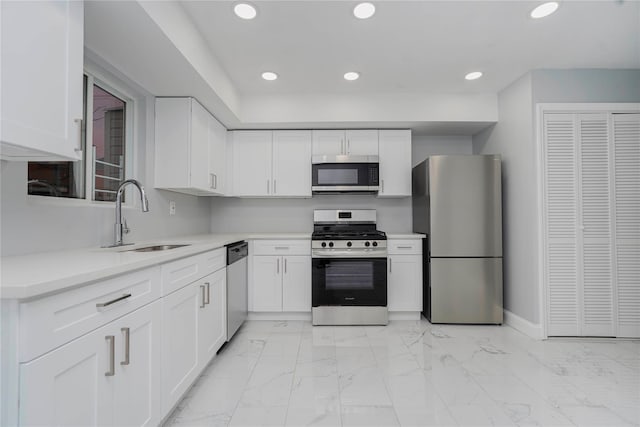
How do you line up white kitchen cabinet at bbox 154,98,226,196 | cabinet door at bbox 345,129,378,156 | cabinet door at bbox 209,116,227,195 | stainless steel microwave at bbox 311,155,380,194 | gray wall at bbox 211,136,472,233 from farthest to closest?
gray wall at bbox 211,136,472,233 → cabinet door at bbox 345,129,378,156 → stainless steel microwave at bbox 311,155,380,194 → cabinet door at bbox 209,116,227,195 → white kitchen cabinet at bbox 154,98,226,196

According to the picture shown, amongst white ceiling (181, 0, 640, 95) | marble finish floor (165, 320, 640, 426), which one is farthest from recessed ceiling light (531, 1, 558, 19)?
marble finish floor (165, 320, 640, 426)

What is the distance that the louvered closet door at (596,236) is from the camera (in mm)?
2836

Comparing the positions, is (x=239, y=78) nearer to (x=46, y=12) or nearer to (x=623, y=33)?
(x=46, y=12)

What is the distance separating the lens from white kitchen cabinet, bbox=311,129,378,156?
3705 mm

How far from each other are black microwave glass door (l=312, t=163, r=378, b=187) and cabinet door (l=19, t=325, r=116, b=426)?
2692mm

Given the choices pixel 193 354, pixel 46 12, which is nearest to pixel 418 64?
pixel 46 12

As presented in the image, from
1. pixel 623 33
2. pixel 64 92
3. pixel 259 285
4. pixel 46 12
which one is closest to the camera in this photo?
pixel 46 12

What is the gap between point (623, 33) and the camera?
93.7 inches

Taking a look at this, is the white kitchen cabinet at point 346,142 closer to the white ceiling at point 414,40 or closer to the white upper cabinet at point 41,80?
the white ceiling at point 414,40

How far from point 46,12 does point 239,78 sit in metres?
1.92

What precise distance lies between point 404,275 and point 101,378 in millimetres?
2832

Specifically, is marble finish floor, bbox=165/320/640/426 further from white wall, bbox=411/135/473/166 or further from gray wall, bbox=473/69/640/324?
white wall, bbox=411/135/473/166

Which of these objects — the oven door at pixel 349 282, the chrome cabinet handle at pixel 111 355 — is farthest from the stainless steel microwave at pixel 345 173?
the chrome cabinet handle at pixel 111 355

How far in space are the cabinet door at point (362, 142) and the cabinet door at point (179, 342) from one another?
237 cm
